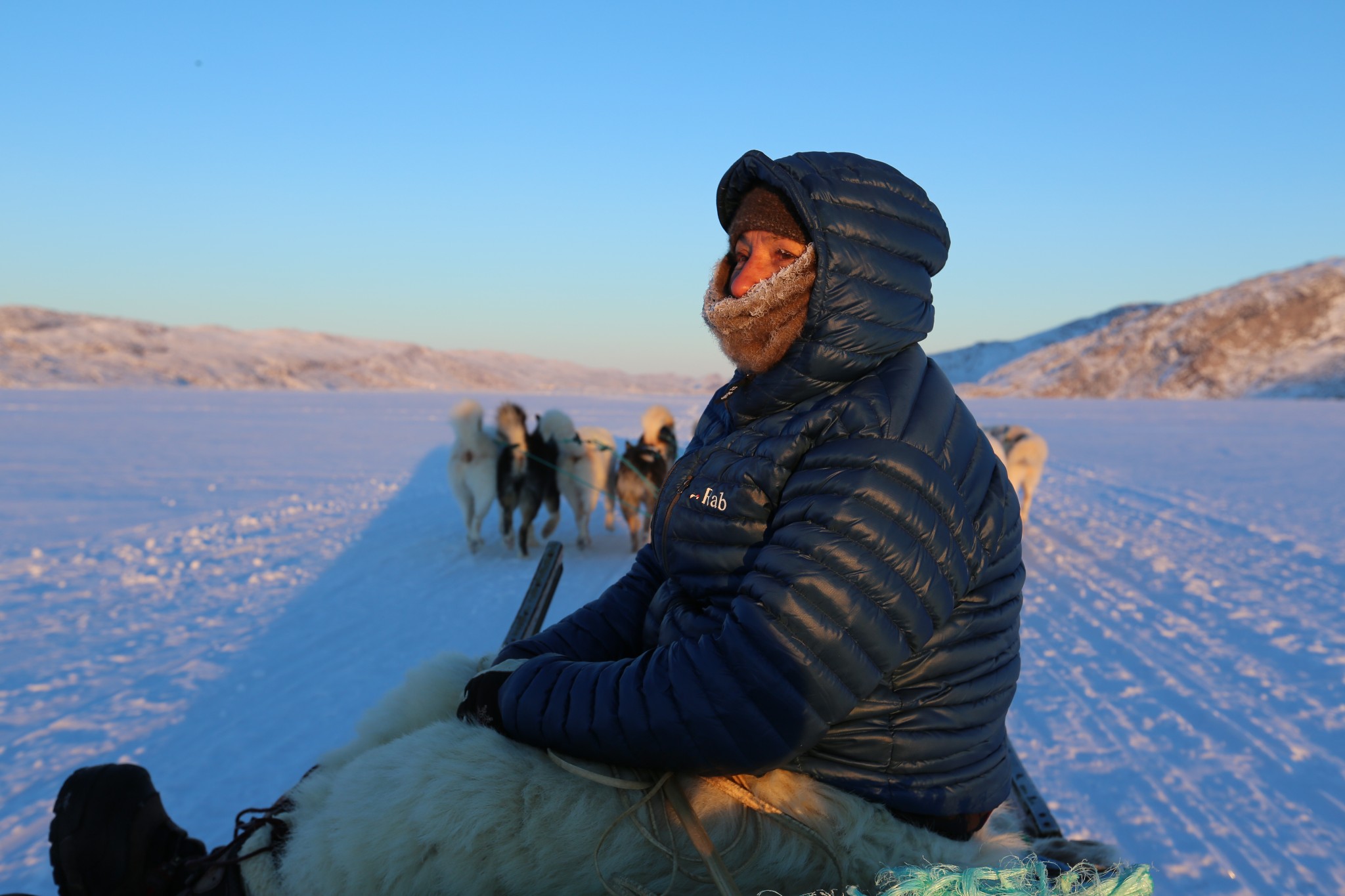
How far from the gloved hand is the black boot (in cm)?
59

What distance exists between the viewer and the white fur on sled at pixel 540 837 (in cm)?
135

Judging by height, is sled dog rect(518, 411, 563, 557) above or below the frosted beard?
below

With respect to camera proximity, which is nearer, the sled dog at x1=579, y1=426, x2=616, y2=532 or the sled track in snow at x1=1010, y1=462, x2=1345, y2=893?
the sled track in snow at x1=1010, y1=462, x2=1345, y2=893

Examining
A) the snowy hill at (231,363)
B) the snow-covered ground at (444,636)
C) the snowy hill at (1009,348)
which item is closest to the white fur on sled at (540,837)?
the snow-covered ground at (444,636)

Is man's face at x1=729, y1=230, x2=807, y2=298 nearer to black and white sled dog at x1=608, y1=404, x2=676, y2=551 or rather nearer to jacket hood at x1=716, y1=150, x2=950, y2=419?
jacket hood at x1=716, y1=150, x2=950, y2=419

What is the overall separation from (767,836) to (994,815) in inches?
21.7

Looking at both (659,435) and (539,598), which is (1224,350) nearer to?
(659,435)

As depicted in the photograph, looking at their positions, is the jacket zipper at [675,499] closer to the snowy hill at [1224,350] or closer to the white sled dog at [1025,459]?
the white sled dog at [1025,459]

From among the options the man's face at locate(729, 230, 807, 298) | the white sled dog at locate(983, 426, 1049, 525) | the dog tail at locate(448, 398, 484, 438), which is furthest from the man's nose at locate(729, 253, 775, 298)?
the white sled dog at locate(983, 426, 1049, 525)

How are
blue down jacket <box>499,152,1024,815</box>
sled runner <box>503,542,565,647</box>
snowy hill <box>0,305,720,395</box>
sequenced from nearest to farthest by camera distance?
blue down jacket <box>499,152,1024,815</box>
sled runner <box>503,542,565,647</box>
snowy hill <box>0,305,720,395</box>

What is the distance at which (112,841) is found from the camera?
1.49 metres

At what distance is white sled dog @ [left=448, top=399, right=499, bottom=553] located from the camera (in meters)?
7.63

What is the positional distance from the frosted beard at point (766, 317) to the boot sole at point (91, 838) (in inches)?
56.8

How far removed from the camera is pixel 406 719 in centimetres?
175
